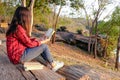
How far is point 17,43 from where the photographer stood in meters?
5.83

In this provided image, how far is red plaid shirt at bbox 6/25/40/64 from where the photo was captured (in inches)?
225

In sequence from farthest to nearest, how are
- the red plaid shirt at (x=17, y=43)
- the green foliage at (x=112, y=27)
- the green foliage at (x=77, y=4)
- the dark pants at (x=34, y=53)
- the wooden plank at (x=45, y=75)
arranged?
the green foliage at (x=112, y=27) < the green foliage at (x=77, y=4) < the dark pants at (x=34, y=53) < the red plaid shirt at (x=17, y=43) < the wooden plank at (x=45, y=75)

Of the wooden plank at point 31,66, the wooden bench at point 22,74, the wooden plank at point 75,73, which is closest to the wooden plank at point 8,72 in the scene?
the wooden bench at point 22,74

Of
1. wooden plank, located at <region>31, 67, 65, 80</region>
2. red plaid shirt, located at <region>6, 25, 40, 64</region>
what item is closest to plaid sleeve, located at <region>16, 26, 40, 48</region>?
red plaid shirt, located at <region>6, 25, 40, 64</region>

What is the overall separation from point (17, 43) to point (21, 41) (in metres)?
0.11

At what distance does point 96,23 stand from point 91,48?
408 cm

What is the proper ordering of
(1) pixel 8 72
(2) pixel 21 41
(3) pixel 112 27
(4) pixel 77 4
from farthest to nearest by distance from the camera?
1. (3) pixel 112 27
2. (4) pixel 77 4
3. (2) pixel 21 41
4. (1) pixel 8 72

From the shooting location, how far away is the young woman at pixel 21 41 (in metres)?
5.66

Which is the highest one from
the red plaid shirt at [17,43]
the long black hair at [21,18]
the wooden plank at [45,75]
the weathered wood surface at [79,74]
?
the long black hair at [21,18]

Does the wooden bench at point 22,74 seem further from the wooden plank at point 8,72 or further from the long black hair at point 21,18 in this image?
the long black hair at point 21,18

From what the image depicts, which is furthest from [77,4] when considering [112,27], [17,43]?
[17,43]

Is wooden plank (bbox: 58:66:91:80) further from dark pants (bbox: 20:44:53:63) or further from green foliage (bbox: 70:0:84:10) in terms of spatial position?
green foliage (bbox: 70:0:84:10)

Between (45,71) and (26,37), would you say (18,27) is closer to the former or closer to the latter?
(26,37)

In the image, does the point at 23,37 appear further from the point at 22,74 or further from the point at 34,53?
the point at 22,74
